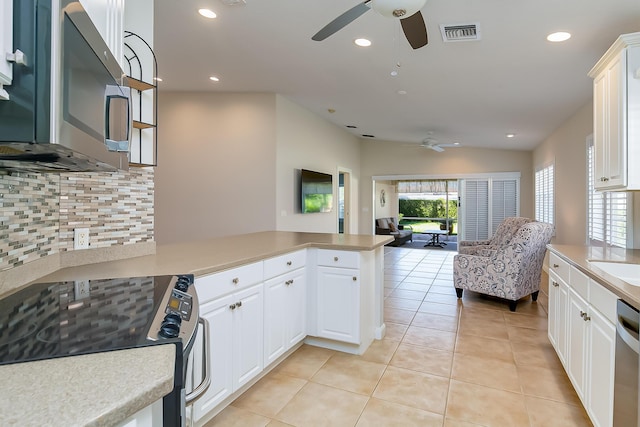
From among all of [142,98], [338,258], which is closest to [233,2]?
[142,98]

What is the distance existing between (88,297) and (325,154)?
580 cm

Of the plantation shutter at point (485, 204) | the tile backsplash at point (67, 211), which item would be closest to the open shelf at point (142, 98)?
the tile backsplash at point (67, 211)

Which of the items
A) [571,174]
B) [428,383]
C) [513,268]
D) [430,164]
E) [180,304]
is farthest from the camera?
[430,164]

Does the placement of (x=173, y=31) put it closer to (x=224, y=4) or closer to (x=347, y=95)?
(x=224, y=4)

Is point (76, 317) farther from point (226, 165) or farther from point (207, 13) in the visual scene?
point (226, 165)

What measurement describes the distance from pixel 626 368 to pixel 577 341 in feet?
2.33

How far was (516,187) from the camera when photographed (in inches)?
305

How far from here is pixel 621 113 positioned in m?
2.06

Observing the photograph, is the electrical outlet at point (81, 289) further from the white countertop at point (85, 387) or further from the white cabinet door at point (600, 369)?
the white cabinet door at point (600, 369)

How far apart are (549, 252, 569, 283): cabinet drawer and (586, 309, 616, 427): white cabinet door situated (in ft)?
1.94

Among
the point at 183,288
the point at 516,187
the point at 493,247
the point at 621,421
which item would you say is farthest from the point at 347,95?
the point at 516,187

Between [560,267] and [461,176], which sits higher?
[461,176]

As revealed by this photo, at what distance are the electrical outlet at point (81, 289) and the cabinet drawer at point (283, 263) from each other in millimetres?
1045

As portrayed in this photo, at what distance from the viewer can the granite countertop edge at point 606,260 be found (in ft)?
4.68
